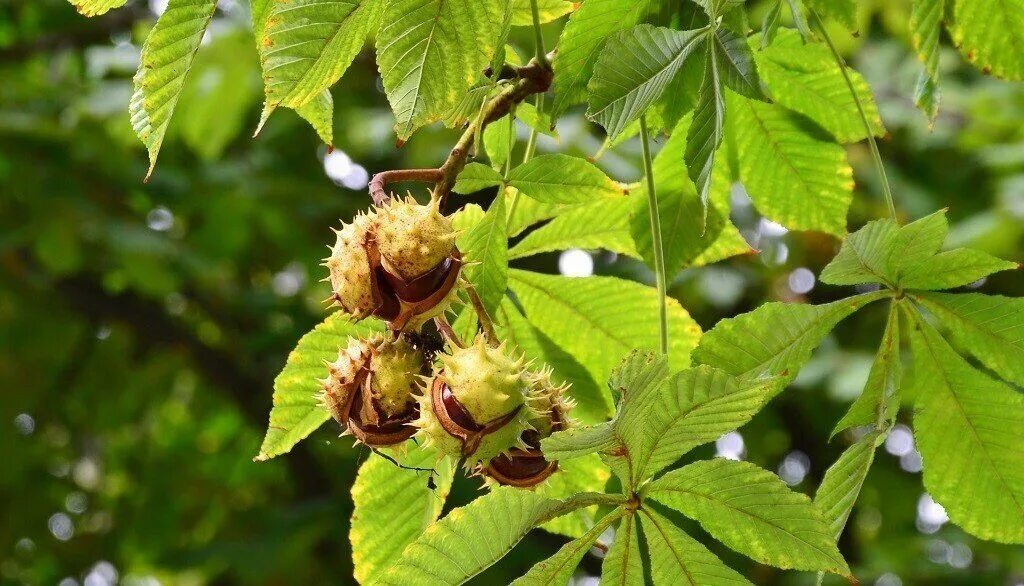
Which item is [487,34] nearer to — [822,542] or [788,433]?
[822,542]

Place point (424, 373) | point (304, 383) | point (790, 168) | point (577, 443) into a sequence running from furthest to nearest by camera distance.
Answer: point (790, 168)
point (304, 383)
point (424, 373)
point (577, 443)

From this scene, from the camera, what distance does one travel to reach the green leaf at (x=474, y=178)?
1.16 metres

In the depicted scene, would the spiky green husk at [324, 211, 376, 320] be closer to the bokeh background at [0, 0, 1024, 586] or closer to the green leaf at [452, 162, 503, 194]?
the green leaf at [452, 162, 503, 194]

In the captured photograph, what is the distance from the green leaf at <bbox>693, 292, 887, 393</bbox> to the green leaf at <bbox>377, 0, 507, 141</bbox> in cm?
33

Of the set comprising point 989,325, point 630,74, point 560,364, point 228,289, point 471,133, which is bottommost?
point 228,289

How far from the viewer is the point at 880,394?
1.08 meters

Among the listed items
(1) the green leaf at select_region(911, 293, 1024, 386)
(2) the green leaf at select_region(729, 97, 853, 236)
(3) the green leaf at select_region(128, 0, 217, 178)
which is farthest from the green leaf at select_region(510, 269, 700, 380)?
(3) the green leaf at select_region(128, 0, 217, 178)

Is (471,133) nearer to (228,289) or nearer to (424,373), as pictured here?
(424,373)

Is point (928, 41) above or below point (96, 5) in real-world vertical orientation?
below

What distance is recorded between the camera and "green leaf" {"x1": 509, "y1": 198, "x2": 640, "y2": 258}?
1439 mm

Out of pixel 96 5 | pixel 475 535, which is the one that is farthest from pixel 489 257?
pixel 96 5

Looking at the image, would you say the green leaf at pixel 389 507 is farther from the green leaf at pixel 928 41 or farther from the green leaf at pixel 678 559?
the green leaf at pixel 928 41

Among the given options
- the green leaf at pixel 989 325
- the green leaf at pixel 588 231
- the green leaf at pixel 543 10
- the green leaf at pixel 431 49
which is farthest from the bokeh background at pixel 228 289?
the green leaf at pixel 431 49

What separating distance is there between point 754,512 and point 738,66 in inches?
16.9
